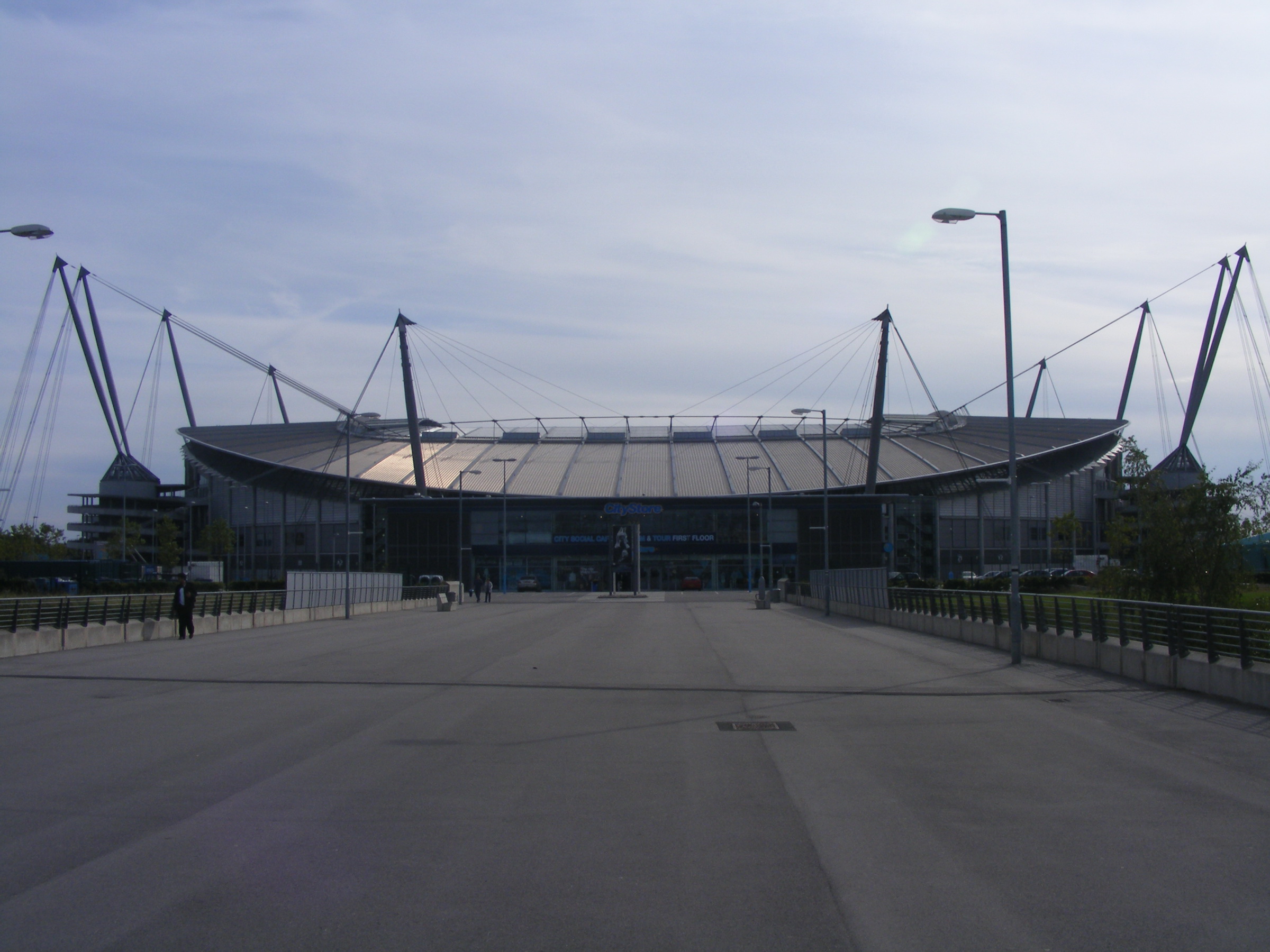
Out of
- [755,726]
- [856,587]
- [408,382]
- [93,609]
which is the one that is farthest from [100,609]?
[408,382]

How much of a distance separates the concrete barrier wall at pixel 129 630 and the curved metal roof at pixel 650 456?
163 feet

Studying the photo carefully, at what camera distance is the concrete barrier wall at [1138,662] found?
48.0 ft

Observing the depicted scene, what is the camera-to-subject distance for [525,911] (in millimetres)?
5992

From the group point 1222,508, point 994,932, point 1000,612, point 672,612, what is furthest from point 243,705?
point 672,612

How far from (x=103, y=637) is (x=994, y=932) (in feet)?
86.7

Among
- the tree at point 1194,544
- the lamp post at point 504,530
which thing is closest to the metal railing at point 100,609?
the tree at point 1194,544

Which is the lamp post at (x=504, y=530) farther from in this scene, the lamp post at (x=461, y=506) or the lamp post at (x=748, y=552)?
the lamp post at (x=748, y=552)

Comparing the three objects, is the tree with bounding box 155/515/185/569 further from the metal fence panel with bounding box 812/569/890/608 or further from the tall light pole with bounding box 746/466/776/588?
the metal fence panel with bounding box 812/569/890/608

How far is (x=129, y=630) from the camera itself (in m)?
28.4

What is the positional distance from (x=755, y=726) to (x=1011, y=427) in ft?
38.2

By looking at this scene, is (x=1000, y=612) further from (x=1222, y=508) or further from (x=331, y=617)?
(x=331, y=617)

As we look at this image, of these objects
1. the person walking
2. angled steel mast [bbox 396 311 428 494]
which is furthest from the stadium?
the person walking

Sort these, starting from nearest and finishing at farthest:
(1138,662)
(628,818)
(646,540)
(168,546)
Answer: (628,818), (1138,662), (646,540), (168,546)

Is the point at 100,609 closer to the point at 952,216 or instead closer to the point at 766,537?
the point at 952,216
